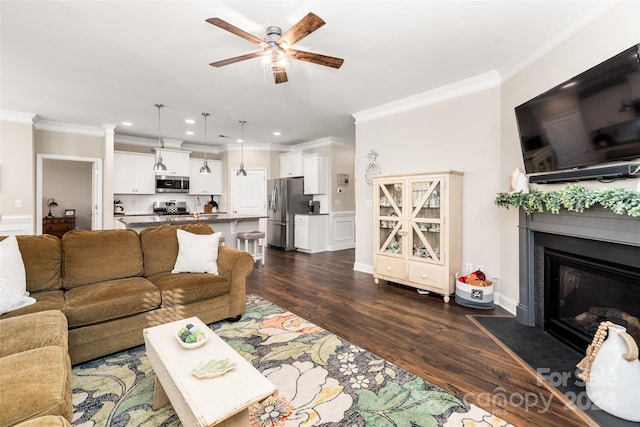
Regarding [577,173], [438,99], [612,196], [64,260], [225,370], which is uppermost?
[438,99]

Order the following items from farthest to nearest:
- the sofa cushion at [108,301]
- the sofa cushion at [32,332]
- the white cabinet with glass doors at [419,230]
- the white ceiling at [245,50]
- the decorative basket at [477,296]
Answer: the white cabinet with glass doors at [419,230] < the decorative basket at [477,296] < the white ceiling at [245,50] < the sofa cushion at [108,301] < the sofa cushion at [32,332]

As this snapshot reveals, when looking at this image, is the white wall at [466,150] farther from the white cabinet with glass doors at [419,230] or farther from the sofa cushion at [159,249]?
the sofa cushion at [159,249]

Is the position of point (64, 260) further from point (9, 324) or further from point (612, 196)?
point (612, 196)

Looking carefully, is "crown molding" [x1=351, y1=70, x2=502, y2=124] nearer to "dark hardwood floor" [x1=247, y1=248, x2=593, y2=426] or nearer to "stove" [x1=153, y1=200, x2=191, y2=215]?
"dark hardwood floor" [x1=247, y1=248, x2=593, y2=426]

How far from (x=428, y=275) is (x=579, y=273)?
1.48 metres

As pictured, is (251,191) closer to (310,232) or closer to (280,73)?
(310,232)

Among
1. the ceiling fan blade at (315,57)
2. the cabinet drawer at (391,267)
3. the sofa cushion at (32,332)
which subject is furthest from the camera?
the cabinet drawer at (391,267)

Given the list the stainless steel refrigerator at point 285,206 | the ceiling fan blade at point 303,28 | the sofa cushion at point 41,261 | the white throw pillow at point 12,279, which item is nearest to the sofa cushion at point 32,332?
the white throw pillow at point 12,279

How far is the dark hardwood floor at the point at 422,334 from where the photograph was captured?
175cm

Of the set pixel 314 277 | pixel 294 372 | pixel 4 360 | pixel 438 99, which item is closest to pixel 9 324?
pixel 4 360

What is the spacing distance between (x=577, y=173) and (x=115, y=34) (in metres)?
3.99

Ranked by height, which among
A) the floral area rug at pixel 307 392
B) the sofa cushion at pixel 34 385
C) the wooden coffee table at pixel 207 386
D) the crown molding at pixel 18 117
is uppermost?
the crown molding at pixel 18 117

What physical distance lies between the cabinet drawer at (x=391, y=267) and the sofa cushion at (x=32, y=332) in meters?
3.35

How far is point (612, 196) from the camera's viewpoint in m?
1.75
